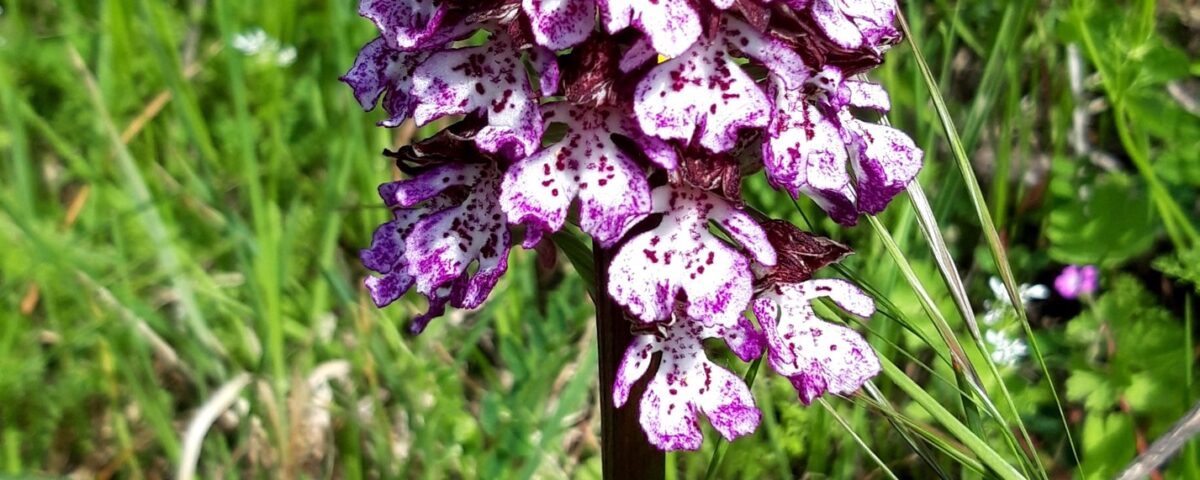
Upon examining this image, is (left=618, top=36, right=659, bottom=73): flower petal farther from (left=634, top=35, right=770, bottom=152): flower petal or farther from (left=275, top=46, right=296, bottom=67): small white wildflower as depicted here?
(left=275, top=46, right=296, bottom=67): small white wildflower

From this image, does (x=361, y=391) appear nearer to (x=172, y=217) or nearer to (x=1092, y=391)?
(x=172, y=217)

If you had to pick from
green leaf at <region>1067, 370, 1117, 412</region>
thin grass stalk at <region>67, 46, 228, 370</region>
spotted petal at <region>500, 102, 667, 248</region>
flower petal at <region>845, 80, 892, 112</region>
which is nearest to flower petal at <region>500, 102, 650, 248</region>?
spotted petal at <region>500, 102, 667, 248</region>

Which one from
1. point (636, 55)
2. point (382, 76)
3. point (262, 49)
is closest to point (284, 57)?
point (262, 49)

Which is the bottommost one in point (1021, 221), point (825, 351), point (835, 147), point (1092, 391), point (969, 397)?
point (1021, 221)

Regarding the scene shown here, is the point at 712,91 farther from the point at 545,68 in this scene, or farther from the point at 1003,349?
the point at 1003,349

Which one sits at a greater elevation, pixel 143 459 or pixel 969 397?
pixel 969 397

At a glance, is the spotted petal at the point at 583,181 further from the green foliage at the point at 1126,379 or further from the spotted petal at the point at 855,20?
the green foliage at the point at 1126,379

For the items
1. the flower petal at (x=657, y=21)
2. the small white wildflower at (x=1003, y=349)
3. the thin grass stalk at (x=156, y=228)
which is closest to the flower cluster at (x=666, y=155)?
the flower petal at (x=657, y=21)

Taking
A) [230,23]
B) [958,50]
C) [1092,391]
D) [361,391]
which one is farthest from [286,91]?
[1092,391]
